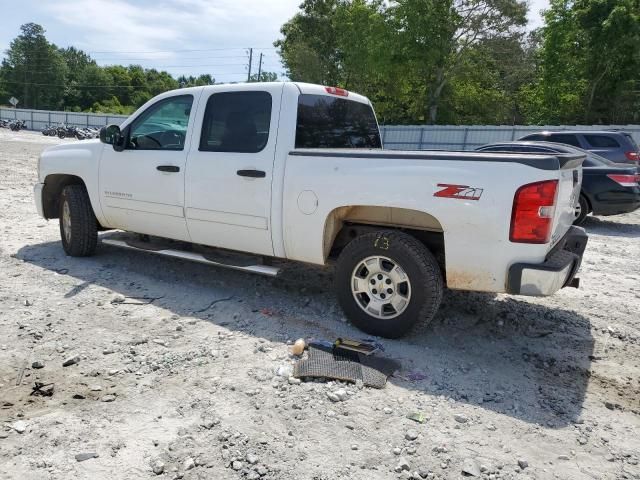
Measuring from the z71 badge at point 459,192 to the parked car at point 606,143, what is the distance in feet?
32.0

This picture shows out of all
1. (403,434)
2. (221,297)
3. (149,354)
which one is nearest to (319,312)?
(221,297)

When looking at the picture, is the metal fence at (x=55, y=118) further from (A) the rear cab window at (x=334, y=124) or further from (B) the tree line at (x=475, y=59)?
(A) the rear cab window at (x=334, y=124)

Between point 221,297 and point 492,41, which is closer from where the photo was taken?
point 221,297

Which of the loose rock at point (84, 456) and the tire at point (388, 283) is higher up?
the tire at point (388, 283)

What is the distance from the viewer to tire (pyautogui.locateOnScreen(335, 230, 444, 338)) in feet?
12.9

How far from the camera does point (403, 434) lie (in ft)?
9.62

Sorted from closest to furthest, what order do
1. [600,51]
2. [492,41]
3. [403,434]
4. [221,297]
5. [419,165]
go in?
[403,434] → [419,165] → [221,297] → [600,51] → [492,41]

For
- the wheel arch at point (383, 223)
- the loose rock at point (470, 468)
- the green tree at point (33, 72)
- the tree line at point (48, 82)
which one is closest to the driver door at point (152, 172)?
the wheel arch at point (383, 223)

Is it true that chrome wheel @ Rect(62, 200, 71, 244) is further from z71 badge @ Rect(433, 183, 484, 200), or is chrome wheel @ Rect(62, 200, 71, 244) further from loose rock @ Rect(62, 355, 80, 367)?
z71 badge @ Rect(433, 183, 484, 200)

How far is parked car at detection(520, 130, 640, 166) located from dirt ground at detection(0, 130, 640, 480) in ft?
24.4

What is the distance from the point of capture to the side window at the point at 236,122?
185 inches

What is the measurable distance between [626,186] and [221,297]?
840 cm

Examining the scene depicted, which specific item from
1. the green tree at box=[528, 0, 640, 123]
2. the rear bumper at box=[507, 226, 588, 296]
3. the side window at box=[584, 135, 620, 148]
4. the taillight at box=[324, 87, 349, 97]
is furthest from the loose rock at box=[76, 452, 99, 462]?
the green tree at box=[528, 0, 640, 123]

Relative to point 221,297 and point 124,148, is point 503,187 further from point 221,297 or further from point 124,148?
point 124,148
